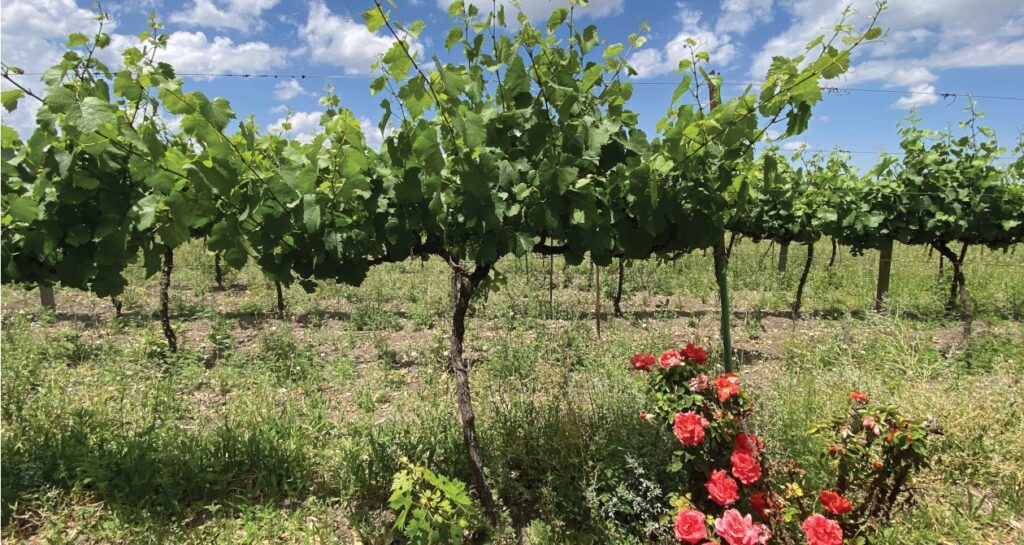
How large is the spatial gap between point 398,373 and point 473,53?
3.48m

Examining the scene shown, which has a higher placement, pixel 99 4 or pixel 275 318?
pixel 99 4

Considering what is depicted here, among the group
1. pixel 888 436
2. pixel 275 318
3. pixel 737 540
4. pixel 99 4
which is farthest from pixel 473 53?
pixel 275 318

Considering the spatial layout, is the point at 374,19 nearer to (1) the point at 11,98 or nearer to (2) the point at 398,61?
(2) the point at 398,61

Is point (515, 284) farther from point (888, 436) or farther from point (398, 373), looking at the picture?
point (888, 436)

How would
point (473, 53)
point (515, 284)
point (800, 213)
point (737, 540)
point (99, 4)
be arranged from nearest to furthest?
1. point (737, 540)
2. point (473, 53)
3. point (99, 4)
4. point (800, 213)
5. point (515, 284)

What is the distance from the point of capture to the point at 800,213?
762cm

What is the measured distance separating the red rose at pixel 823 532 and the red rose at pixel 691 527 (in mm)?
379

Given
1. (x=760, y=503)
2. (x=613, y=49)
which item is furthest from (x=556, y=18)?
(x=760, y=503)

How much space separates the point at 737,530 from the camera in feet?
6.66

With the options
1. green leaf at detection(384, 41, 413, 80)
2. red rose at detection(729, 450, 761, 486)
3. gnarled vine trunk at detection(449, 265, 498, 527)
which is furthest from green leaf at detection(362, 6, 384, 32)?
red rose at detection(729, 450, 761, 486)

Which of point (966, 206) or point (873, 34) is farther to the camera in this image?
point (966, 206)

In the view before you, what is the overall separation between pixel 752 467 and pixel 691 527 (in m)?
0.43

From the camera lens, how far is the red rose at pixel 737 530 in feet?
6.57

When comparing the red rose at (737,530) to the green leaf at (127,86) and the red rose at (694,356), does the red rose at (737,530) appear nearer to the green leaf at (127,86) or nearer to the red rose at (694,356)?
the red rose at (694,356)
